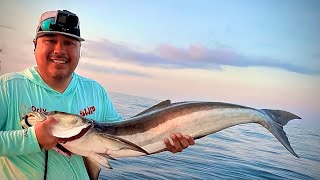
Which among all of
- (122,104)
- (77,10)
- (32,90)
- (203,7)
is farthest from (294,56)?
(32,90)

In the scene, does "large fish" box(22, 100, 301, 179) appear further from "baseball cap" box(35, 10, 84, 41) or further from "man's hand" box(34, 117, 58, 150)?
"baseball cap" box(35, 10, 84, 41)

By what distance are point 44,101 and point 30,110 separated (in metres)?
0.07

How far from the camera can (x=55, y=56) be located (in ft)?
4.26

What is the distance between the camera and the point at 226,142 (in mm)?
2223

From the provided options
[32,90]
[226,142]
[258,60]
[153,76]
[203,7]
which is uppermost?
[203,7]

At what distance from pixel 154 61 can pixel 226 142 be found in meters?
0.68

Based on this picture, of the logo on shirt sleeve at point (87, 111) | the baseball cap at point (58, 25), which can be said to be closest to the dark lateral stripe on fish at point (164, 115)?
the logo on shirt sleeve at point (87, 111)

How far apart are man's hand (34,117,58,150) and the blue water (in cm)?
97

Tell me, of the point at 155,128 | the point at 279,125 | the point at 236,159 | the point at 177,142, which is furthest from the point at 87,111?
the point at 236,159

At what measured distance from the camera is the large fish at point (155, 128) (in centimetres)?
132

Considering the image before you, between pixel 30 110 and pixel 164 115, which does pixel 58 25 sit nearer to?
pixel 30 110

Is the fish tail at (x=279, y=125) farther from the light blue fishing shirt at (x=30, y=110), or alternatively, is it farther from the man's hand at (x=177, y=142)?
the light blue fishing shirt at (x=30, y=110)

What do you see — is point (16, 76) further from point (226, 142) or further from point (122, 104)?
point (226, 142)

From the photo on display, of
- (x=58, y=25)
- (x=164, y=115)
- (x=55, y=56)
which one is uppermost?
(x=58, y=25)
